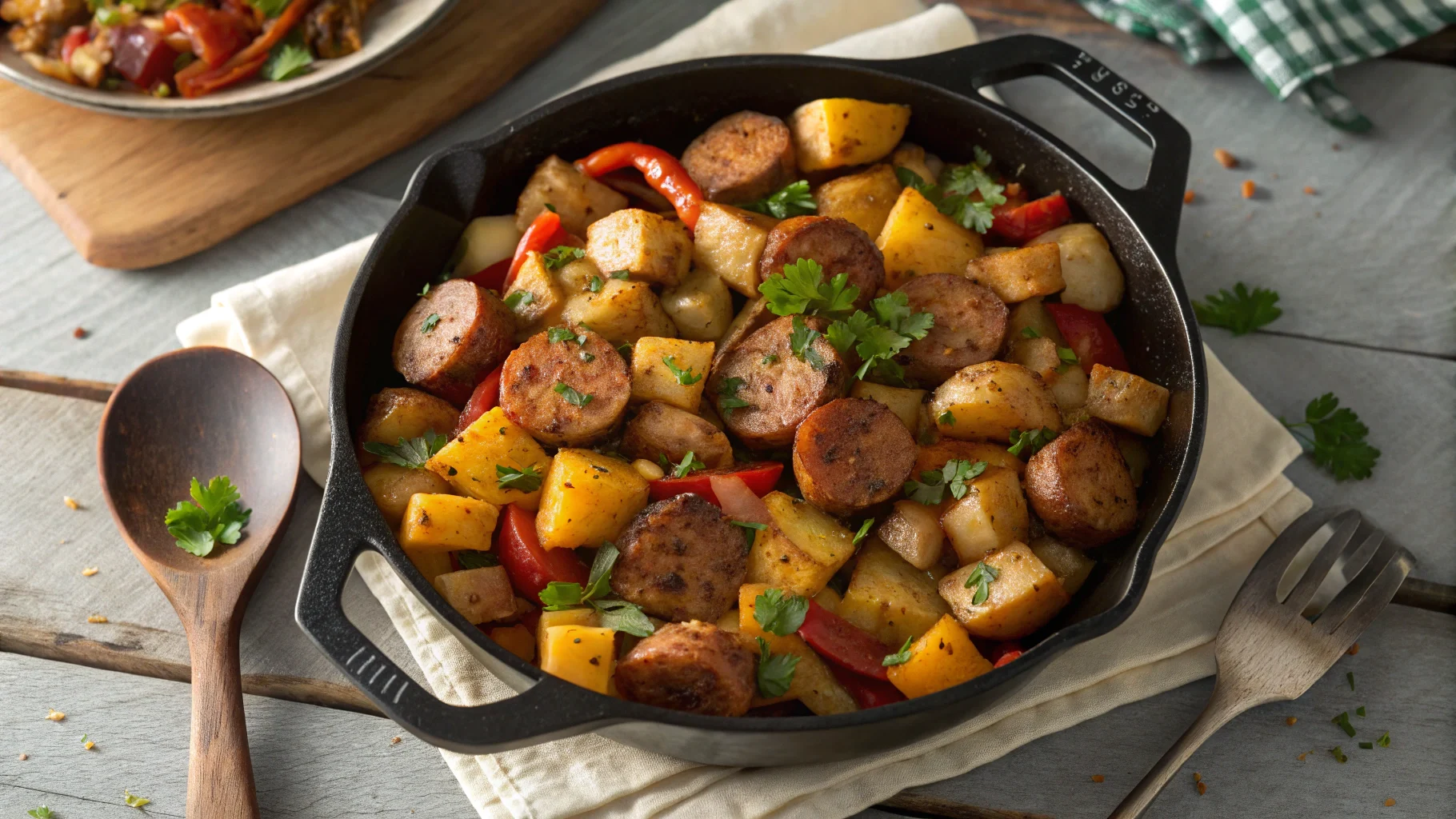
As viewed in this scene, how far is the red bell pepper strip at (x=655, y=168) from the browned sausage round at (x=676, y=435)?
57cm

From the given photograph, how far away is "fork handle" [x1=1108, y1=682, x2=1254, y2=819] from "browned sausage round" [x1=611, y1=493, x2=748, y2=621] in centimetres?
94

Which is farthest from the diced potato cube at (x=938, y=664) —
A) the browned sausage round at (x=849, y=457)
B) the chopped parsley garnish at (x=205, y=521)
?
the chopped parsley garnish at (x=205, y=521)

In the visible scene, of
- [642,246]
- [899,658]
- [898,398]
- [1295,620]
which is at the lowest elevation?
[1295,620]

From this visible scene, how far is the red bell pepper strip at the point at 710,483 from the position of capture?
2.29m

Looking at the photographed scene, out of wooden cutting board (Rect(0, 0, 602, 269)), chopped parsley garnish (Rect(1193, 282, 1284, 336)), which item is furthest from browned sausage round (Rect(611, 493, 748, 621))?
wooden cutting board (Rect(0, 0, 602, 269))

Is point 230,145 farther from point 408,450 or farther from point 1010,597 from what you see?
point 1010,597

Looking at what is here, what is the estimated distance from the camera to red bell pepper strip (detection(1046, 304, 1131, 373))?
8.55ft

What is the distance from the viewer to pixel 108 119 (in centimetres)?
339

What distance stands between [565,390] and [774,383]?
1.43 feet

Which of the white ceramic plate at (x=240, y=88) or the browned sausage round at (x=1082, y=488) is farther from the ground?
the white ceramic plate at (x=240, y=88)

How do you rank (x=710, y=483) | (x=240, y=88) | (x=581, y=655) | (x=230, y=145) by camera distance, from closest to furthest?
(x=581, y=655) < (x=710, y=483) < (x=240, y=88) < (x=230, y=145)

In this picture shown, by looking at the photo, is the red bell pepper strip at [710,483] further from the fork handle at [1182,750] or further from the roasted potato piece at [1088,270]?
the fork handle at [1182,750]

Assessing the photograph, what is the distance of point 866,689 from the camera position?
223cm

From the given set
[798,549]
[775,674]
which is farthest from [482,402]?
[775,674]
